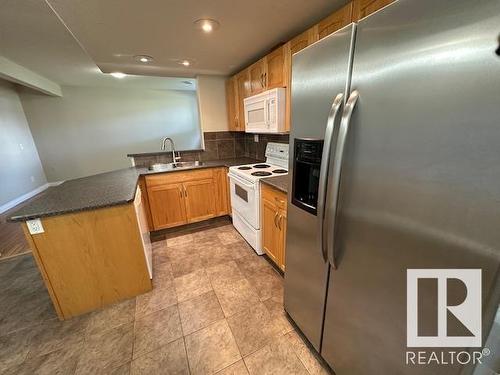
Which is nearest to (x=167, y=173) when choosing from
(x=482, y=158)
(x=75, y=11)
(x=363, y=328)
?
(x=75, y=11)

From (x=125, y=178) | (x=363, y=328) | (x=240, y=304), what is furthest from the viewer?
(x=125, y=178)

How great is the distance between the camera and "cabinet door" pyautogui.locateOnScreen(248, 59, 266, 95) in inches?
91.1

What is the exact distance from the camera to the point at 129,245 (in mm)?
1757

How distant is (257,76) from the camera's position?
243 centimetres

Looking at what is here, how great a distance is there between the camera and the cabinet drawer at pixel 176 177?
2670 mm

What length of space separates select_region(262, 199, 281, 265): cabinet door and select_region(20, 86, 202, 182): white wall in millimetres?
3271

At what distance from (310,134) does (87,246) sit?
1849 mm

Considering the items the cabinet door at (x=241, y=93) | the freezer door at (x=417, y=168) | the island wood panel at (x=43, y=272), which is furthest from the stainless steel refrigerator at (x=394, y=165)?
the island wood panel at (x=43, y=272)

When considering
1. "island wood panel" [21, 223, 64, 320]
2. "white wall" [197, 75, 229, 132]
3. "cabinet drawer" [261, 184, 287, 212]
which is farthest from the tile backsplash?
"island wood panel" [21, 223, 64, 320]

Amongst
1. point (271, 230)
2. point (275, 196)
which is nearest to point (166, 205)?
point (271, 230)

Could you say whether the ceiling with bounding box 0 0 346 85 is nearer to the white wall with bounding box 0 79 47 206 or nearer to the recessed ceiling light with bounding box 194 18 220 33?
the recessed ceiling light with bounding box 194 18 220 33

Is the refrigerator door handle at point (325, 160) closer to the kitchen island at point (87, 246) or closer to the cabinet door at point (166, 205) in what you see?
the kitchen island at point (87, 246)

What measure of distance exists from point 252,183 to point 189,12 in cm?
149

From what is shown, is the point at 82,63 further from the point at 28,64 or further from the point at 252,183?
the point at 252,183
